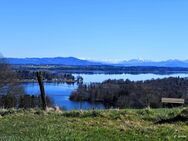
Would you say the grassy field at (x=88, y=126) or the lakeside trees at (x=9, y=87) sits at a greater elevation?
the grassy field at (x=88, y=126)

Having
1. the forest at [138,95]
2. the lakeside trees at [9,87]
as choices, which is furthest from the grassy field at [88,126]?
the lakeside trees at [9,87]

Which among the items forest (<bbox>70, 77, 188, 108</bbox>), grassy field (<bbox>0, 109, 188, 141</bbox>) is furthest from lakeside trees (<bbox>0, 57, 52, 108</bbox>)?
grassy field (<bbox>0, 109, 188, 141</bbox>)

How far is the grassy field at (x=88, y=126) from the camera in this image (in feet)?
44.2

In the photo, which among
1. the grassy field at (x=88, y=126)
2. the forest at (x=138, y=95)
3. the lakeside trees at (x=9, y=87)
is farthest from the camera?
the lakeside trees at (x=9, y=87)

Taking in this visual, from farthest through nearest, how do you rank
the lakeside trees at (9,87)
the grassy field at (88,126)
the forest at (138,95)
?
1. the lakeside trees at (9,87)
2. the forest at (138,95)
3. the grassy field at (88,126)

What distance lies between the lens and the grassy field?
13461mm

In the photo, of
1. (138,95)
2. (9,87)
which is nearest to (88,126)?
(138,95)

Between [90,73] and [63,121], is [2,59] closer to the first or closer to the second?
[63,121]

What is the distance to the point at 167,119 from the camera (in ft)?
57.4

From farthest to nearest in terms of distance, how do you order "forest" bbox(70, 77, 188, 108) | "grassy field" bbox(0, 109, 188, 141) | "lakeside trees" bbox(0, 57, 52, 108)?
1. "lakeside trees" bbox(0, 57, 52, 108)
2. "forest" bbox(70, 77, 188, 108)
3. "grassy field" bbox(0, 109, 188, 141)

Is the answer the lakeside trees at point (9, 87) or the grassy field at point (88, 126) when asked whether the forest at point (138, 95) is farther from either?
the grassy field at point (88, 126)

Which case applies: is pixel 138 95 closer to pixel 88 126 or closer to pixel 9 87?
pixel 9 87

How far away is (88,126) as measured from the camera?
631 inches

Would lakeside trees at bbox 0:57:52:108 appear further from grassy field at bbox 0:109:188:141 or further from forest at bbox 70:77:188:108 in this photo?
grassy field at bbox 0:109:188:141
